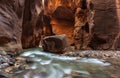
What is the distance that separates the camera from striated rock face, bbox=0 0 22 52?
7.80 meters

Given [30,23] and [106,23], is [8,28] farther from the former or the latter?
[106,23]

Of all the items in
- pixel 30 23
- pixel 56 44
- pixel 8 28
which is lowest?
pixel 56 44

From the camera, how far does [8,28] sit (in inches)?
331

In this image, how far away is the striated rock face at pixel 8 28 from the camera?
780 cm

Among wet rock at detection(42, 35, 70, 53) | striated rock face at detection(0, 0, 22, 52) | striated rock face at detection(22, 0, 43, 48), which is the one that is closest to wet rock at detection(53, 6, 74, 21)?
striated rock face at detection(22, 0, 43, 48)

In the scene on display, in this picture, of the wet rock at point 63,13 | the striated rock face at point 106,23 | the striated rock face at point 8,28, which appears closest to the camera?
the striated rock face at point 8,28

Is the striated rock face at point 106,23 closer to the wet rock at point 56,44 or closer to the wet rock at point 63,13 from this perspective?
the wet rock at point 56,44

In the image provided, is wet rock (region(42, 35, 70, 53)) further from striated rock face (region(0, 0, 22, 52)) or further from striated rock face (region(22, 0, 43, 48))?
striated rock face (region(0, 0, 22, 52))

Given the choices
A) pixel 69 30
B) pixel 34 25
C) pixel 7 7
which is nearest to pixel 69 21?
pixel 69 30

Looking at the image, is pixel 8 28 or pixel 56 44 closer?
pixel 8 28

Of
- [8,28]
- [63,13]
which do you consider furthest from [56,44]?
[63,13]

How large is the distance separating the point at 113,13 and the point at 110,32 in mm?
1285

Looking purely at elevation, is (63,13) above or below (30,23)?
above

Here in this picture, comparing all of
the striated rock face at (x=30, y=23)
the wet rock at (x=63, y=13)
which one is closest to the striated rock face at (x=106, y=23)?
the striated rock face at (x=30, y=23)
